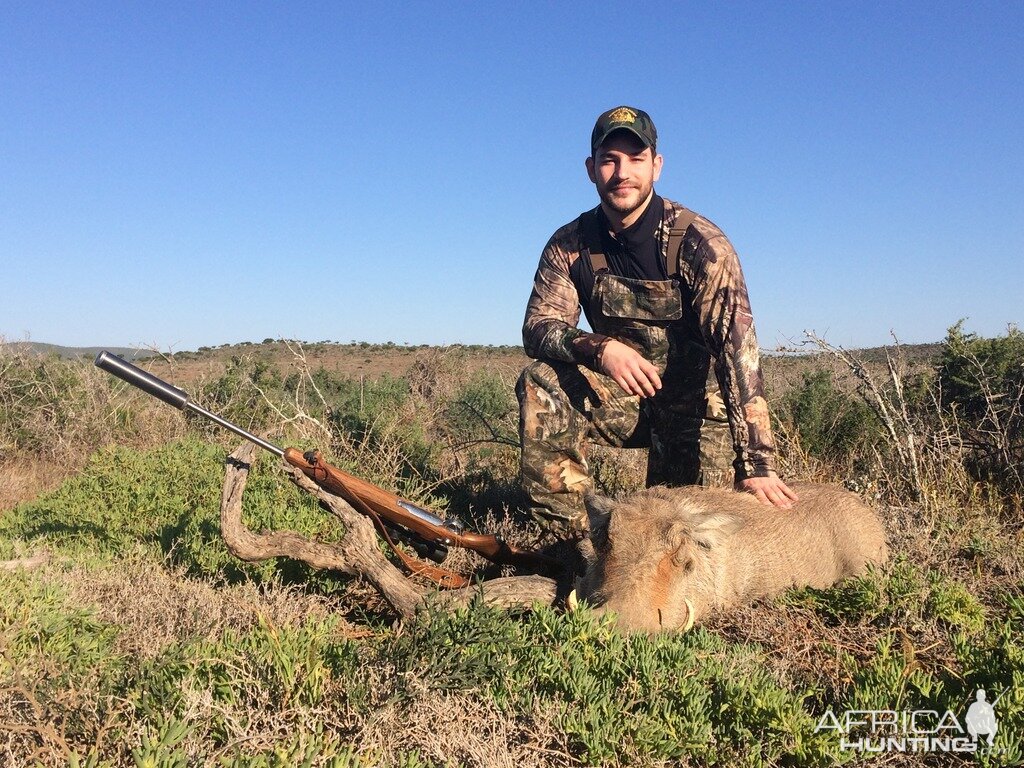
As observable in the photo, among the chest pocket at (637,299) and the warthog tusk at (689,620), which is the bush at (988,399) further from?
the warthog tusk at (689,620)

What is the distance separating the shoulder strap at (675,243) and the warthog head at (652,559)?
6.55ft

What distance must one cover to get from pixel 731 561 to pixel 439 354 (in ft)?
42.4

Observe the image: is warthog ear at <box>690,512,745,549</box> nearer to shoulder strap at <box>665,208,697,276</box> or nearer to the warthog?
the warthog

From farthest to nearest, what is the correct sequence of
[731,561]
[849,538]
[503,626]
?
1. [849,538]
2. [731,561]
3. [503,626]

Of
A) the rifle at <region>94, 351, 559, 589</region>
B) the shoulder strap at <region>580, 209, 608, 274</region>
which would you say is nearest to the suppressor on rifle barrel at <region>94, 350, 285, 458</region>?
the rifle at <region>94, 351, 559, 589</region>

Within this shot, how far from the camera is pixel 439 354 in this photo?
1675cm

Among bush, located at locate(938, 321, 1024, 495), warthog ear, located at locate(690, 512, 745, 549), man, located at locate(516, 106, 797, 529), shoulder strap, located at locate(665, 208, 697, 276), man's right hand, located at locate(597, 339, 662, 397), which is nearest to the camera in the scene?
warthog ear, located at locate(690, 512, 745, 549)

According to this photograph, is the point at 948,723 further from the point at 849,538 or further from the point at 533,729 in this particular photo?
the point at 849,538

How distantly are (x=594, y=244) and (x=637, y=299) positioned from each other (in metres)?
0.60

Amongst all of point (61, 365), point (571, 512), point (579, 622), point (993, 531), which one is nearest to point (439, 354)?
point (61, 365)

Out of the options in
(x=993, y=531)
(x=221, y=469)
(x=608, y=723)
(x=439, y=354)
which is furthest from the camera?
(x=439, y=354)

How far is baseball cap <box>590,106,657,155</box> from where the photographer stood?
17.5 ft

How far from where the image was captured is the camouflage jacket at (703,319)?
486 cm

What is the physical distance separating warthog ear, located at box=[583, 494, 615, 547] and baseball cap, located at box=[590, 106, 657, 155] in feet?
8.93
